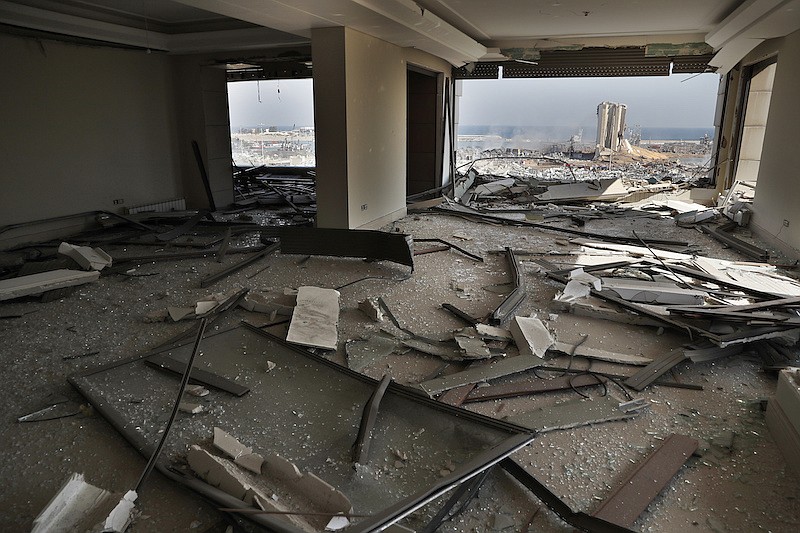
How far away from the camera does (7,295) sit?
15.4 ft

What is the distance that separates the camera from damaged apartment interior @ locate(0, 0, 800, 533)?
2385mm

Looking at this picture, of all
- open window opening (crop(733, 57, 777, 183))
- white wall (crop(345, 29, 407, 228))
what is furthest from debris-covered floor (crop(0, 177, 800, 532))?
open window opening (crop(733, 57, 777, 183))

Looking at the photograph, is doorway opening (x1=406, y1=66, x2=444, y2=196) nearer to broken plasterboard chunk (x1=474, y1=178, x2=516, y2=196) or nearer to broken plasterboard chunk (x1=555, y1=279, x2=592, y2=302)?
broken plasterboard chunk (x1=474, y1=178, x2=516, y2=196)

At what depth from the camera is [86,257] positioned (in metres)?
5.63

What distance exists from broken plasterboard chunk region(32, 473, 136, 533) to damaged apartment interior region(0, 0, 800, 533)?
0.02 metres

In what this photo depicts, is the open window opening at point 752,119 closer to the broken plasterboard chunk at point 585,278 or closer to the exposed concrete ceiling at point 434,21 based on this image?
the exposed concrete ceiling at point 434,21

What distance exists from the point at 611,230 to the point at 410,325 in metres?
5.19

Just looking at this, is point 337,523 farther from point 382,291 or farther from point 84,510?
point 382,291

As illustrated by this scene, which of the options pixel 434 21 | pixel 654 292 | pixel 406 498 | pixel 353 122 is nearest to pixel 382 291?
pixel 654 292

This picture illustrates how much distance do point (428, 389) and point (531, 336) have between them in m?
1.08

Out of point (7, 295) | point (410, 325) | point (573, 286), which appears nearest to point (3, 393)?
point (7, 295)

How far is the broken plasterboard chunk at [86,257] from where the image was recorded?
5.59 metres

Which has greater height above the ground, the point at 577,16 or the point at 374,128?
the point at 577,16

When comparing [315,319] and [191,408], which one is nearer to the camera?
[191,408]
